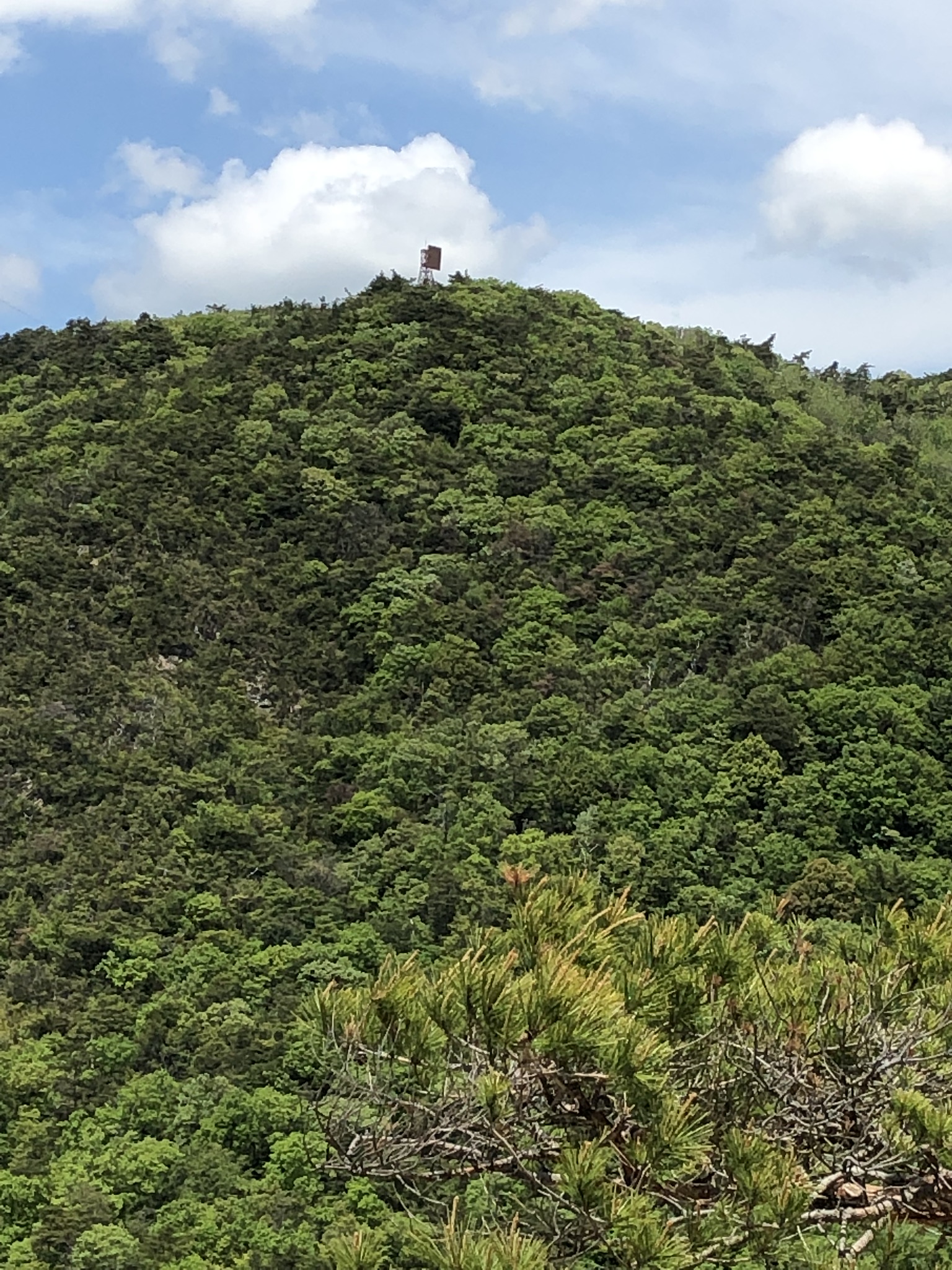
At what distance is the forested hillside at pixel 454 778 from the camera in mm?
3686

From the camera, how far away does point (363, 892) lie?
19938 millimetres

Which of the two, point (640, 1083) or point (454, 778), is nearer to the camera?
point (640, 1083)

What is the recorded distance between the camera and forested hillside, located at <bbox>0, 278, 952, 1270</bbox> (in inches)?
145

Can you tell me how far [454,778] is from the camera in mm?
21812

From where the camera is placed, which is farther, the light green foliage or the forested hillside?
the forested hillside

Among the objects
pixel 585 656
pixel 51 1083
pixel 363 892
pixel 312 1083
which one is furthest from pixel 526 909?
pixel 585 656

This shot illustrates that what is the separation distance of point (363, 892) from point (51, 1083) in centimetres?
527

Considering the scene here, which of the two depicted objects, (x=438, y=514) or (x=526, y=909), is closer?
(x=526, y=909)

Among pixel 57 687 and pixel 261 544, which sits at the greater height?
pixel 261 544

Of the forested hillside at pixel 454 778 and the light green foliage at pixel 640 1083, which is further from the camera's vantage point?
the forested hillside at pixel 454 778

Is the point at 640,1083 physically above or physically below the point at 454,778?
above


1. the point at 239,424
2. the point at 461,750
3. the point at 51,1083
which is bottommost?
the point at 51,1083

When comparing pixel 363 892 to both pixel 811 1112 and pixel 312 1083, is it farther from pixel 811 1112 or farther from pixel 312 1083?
pixel 811 1112

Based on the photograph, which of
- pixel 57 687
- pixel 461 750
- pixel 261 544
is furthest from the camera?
pixel 261 544
